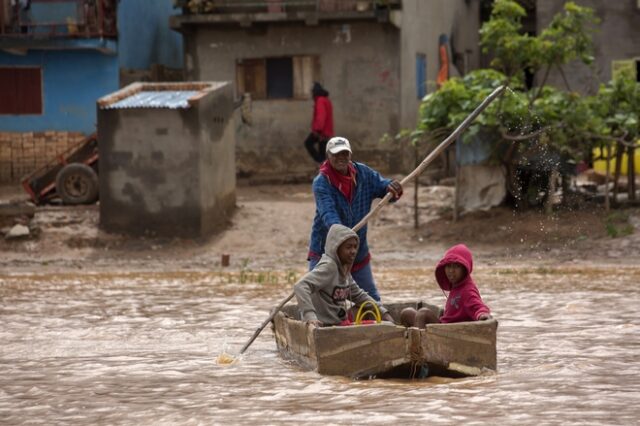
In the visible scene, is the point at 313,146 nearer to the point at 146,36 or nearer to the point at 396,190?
the point at 146,36

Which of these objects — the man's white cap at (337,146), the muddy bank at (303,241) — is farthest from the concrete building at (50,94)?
the man's white cap at (337,146)

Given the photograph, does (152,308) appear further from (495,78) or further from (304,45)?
(304,45)

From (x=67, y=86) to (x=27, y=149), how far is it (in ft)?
4.74

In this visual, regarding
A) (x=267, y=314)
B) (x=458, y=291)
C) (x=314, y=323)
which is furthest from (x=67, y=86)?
(x=458, y=291)

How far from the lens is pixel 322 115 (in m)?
23.1

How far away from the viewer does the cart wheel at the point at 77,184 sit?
67.5 feet

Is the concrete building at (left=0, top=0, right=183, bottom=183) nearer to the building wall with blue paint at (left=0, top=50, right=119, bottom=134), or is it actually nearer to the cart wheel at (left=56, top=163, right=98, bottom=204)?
the building wall with blue paint at (left=0, top=50, right=119, bottom=134)

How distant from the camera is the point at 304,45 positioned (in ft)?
81.2

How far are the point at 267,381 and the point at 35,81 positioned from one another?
1761 cm

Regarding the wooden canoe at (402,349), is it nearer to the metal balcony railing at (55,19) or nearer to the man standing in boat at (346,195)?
the man standing in boat at (346,195)

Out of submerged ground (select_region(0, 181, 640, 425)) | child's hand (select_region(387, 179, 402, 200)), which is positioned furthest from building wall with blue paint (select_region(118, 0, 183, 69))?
child's hand (select_region(387, 179, 402, 200))

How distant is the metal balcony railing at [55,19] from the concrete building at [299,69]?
1.54 meters

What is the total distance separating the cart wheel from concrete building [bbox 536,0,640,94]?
35.1ft

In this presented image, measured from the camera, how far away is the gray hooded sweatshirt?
8.95 m
